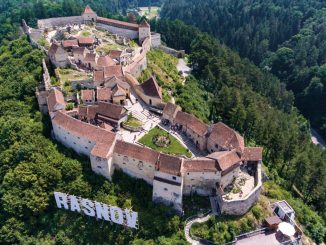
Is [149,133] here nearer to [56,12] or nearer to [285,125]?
[285,125]

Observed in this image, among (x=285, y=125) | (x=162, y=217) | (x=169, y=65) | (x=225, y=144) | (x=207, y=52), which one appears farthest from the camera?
(x=207, y=52)

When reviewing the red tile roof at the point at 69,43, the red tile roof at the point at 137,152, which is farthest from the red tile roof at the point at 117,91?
the red tile roof at the point at 69,43

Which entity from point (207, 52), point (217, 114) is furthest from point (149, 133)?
point (207, 52)

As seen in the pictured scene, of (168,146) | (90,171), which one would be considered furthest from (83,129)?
(168,146)

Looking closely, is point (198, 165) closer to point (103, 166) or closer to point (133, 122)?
point (103, 166)

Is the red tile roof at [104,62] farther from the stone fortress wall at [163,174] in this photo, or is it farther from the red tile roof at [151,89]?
the stone fortress wall at [163,174]
